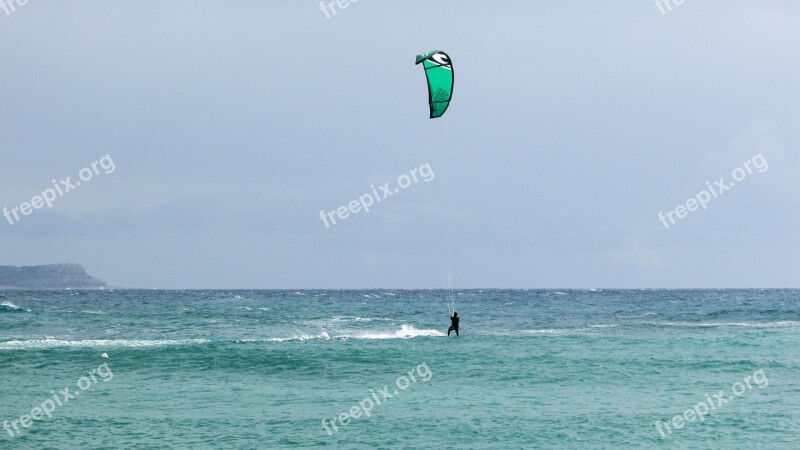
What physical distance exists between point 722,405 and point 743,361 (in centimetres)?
842

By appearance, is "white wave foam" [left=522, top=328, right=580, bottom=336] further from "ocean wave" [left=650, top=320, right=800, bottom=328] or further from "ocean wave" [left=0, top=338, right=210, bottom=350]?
"ocean wave" [left=0, top=338, right=210, bottom=350]

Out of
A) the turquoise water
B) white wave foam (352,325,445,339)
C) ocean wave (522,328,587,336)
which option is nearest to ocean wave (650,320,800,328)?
the turquoise water

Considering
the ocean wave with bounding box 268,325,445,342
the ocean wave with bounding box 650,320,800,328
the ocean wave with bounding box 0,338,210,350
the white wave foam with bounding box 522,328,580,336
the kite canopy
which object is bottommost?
the ocean wave with bounding box 0,338,210,350

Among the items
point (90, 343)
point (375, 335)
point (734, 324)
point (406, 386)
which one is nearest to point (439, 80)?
point (406, 386)

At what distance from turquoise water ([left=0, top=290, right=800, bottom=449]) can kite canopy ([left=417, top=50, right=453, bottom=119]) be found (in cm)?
867

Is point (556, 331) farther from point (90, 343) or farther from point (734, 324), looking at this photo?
point (90, 343)

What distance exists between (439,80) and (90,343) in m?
21.3

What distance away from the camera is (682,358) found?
2980cm

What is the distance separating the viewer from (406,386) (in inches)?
960

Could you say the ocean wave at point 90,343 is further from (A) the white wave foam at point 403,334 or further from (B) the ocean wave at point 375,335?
(A) the white wave foam at point 403,334

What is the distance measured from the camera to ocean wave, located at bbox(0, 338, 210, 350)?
34.4m

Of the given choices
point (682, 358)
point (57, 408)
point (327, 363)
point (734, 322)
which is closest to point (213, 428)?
point (57, 408)

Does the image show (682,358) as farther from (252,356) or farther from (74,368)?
(74,368)

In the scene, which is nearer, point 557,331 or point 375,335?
point 375,335
